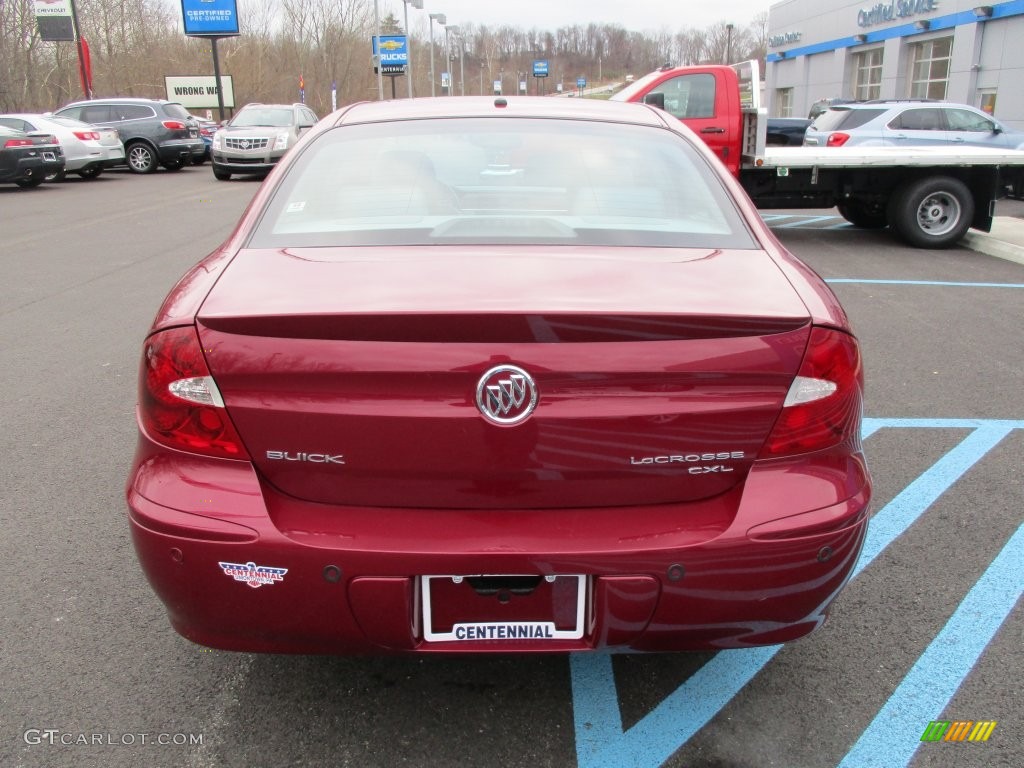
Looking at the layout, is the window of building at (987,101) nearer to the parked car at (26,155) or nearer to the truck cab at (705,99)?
the truck cab at (705,99)

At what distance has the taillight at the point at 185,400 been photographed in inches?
79.3

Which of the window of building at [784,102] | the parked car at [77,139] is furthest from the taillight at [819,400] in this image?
the window of building at [784,102]

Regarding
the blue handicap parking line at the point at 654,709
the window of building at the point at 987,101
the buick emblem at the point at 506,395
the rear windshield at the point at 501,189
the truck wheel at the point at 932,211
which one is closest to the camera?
the buick emblem at the point at 506,395

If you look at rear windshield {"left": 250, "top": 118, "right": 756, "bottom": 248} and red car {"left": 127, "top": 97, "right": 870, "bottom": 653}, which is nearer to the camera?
red car {"left": 127, "top": 97, "right": 870, "bottom": 653}

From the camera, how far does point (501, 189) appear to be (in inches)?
114

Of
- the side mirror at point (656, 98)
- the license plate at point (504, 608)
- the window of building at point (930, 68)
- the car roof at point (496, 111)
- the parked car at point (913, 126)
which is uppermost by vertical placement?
the window of building at point (930, 68)

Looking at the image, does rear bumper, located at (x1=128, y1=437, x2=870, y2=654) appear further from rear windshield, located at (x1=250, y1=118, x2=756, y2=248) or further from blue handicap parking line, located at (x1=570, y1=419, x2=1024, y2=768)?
rear windshield, located at (x1=250, y1=118, x2=756, y2=248)

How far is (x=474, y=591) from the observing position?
6.56ft

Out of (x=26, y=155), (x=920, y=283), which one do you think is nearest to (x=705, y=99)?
(x=920, y=283)

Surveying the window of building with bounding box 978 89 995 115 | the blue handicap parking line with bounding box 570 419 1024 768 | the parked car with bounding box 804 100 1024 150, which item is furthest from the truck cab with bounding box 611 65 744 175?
the window of building with bounding box 978 89 995 115

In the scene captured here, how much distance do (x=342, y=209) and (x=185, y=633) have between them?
1293mm
